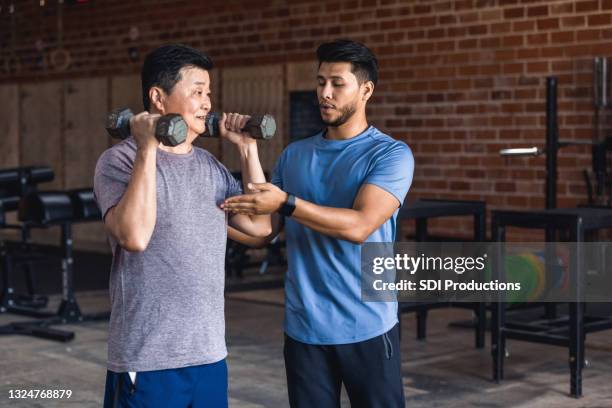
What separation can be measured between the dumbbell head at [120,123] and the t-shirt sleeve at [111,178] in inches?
2.2

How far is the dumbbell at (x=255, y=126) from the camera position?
2.93m

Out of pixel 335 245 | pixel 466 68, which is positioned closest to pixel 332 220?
pixel 335 245

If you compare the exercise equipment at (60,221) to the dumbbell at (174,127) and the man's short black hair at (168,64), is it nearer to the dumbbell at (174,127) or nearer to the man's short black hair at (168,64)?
the dumbbell at (174,127)

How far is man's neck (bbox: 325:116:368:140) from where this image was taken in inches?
123

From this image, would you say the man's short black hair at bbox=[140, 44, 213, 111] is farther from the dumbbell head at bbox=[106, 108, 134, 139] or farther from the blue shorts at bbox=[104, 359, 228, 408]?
the blue shorts at bbox=[104, 359, 228, 408]

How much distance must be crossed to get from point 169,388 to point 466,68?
20.6ft

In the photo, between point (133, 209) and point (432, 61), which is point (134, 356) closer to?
point (133, 209)

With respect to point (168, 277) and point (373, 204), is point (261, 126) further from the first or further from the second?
point (168, 277)

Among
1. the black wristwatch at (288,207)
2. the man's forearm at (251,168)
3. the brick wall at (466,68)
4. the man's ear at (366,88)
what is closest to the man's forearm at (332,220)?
the black wristwatch at (288,207)

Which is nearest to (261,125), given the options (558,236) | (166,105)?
(166,105)

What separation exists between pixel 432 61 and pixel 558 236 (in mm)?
1922

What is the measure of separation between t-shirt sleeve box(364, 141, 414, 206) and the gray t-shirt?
1.77 feet

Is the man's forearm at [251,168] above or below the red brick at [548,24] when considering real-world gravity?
below

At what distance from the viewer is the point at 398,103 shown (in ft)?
29.9
